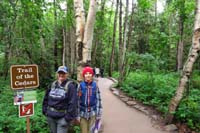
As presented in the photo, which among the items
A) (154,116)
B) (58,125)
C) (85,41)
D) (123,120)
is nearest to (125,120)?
(123,120)

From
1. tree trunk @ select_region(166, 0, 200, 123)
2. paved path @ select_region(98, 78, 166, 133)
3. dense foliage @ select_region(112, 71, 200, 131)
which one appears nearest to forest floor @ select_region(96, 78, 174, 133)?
paved path @ select_region(98, 78, 166, 133)

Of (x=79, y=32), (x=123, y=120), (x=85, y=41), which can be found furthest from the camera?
(x=123, y=120)

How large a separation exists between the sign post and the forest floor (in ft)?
11.2

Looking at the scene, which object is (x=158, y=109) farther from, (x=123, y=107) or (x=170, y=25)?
(x=170, y=25)

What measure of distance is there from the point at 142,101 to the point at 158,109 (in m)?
1.65

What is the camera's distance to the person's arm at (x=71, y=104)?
4.63 meters

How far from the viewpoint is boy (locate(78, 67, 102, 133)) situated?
504 cm

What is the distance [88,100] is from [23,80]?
1.36 metres

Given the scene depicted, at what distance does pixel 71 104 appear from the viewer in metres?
4.64

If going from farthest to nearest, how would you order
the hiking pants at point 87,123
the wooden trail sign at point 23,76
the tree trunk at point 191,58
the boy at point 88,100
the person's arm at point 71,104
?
1. the tree trunk at point 191,58
2. the hiking pants at point 87,123
3. the boy at point 88,100
4. the person's arm at point 71,104
5. the wooden trail sign at point 23,76

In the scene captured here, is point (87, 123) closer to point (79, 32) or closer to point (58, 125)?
point (58, 125)

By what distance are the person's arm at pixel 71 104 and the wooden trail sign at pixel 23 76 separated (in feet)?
2.36

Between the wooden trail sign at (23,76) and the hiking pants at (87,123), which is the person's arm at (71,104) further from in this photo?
the wooden trail sign at (23,76)

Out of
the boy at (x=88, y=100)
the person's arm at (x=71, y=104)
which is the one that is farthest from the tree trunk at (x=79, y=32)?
the person's arm at (x=71, y=104)
